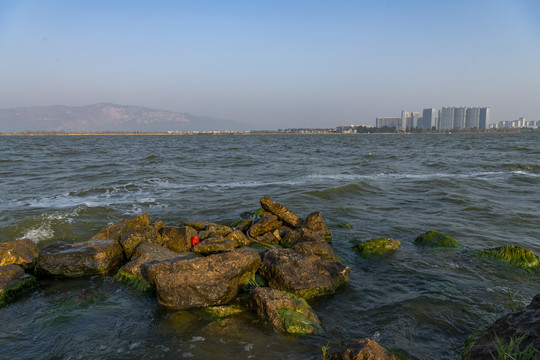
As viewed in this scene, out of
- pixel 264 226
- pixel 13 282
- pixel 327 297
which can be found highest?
pixel 264 226

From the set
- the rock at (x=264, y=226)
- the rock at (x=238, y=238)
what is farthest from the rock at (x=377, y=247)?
the rock at (x=238, y=238)

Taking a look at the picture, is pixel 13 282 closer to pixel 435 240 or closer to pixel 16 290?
pixel 16 290

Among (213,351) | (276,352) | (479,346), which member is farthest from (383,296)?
(213,351)

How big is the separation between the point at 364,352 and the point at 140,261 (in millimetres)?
4567

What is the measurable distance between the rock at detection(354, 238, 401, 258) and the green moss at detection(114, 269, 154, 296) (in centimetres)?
473

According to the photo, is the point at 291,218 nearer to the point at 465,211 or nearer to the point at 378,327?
the point at 378,327

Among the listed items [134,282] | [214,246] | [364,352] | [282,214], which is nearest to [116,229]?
[134,282]

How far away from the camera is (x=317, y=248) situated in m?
7.17

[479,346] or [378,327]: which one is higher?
[479,346]

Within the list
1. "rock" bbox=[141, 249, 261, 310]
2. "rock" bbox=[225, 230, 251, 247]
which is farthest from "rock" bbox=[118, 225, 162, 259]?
"rock" bbox=[141, 249, 261, 310]

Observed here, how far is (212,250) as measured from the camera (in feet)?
23.9

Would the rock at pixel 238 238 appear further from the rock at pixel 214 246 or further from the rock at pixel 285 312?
the rock at pixel 285 312

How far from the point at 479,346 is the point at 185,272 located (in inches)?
162

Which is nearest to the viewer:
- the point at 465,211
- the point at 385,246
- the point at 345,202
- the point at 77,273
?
the point at 77,273
